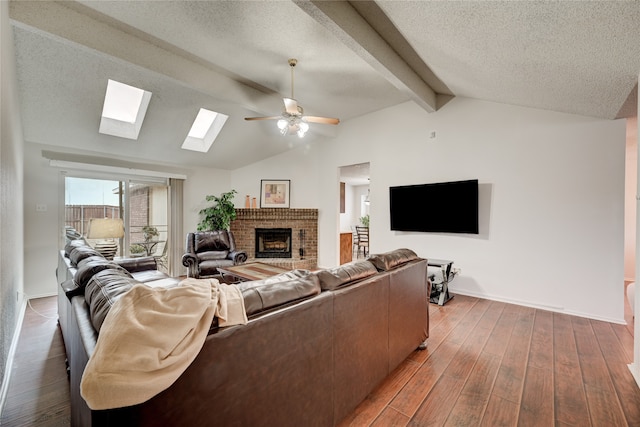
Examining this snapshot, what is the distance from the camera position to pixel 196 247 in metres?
5.00

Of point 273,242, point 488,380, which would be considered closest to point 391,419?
point 488,380

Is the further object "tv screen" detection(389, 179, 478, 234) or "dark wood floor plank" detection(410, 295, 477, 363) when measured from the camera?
"tv screen" detection(389, 179, 478, 234)

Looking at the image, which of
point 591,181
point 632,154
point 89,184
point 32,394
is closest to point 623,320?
point 591,181

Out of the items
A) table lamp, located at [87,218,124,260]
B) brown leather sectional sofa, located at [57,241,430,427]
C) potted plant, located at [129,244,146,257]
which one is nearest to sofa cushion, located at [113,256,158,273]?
table lamp, located at [87,218,124,260]

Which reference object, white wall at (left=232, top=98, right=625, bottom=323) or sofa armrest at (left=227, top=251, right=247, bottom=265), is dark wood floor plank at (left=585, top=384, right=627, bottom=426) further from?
sofa armrest at (left=227, top=251, right=247, bottom=265)

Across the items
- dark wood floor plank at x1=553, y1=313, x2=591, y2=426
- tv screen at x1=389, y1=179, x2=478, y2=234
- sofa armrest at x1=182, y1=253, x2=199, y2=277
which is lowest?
dark wood floor plank at x1=553, y1=313, x2=591, y2=426

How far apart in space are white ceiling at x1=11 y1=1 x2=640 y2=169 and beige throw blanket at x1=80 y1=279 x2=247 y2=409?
211 centimetres

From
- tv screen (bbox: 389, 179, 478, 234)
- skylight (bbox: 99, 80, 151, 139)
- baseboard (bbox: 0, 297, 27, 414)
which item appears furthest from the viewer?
skylight (bbox: 99, 80, 151, 139)

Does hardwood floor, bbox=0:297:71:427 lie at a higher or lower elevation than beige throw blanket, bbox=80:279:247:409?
lower

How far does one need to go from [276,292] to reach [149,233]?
5107 millimetres

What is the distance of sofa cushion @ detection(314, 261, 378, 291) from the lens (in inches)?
60.8

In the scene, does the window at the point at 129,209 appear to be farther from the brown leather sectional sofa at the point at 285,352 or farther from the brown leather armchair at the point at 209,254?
the brown leather sectional sofa at the point at 285,352

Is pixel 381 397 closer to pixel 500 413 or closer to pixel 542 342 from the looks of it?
pixel 500 413

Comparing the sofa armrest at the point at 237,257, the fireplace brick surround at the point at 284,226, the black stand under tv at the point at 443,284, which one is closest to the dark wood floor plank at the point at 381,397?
the black stand under tv at the point at 443,284
